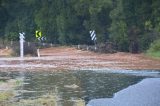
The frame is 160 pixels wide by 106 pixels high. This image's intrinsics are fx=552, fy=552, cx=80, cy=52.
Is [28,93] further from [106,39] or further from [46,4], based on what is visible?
[46,4]

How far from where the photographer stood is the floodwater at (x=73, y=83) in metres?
16.5

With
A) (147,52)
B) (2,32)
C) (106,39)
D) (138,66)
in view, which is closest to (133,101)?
(138,66)

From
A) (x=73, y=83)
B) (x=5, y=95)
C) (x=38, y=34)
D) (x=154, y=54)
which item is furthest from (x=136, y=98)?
(x=38, y=34)

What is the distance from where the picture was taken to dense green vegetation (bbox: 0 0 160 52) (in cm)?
4209

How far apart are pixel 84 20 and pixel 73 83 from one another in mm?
27684

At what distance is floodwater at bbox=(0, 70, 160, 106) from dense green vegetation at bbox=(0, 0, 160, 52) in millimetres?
16085

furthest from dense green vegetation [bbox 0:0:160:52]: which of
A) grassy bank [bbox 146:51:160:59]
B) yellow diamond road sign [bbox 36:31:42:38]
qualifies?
grassy bank [bbox 146:51:160:59]

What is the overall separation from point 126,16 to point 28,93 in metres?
26.3

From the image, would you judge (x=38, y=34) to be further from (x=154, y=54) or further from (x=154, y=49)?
(x=154, y=54)

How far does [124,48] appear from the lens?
43.5 meters

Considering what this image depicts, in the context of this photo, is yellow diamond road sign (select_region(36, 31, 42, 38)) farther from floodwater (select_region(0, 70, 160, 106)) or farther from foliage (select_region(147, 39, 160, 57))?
floodwater (select_region(0, 70, 160, 106))

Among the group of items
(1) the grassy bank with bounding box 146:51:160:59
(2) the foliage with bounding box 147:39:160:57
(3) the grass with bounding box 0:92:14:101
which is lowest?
(3) the grass with bounding box 0:92:14:101

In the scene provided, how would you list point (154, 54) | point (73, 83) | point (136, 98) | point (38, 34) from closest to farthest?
point (136, 98), point (73, 83), point (154, 54), point (38, 34)

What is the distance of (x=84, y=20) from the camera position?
48.0 m
